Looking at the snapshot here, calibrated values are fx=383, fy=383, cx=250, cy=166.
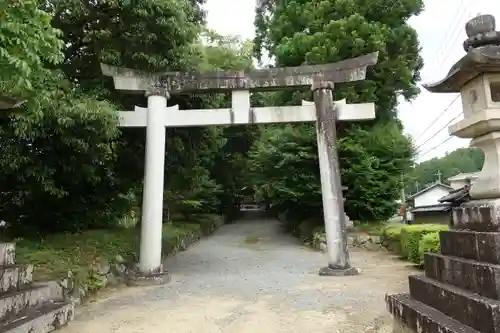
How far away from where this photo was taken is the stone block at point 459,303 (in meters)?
2.84

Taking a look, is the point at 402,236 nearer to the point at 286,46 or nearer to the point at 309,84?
the point at 309,84

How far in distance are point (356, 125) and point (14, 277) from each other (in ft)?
42.7

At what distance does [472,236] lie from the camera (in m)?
3.49

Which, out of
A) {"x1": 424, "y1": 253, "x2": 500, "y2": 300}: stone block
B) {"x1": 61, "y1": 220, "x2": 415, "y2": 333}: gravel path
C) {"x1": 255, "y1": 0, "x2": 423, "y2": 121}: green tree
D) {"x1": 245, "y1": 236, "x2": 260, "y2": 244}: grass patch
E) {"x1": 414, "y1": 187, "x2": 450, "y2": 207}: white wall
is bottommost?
{"x1": 61, "y1": 220, "x2": 415, "y2": 333}: gravel path

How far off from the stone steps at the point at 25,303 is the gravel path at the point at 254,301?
464 millimetres

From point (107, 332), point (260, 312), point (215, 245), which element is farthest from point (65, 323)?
point (215, 245)

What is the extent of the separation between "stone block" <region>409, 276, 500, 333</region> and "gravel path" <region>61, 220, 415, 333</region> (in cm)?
107

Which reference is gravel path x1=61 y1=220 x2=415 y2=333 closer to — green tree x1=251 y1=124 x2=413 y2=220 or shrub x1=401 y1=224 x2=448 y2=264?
shrub x1=401 y1=224 x2=448 y2=264

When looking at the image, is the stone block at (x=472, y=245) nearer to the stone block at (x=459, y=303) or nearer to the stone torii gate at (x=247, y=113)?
the stone block at (x=459, y=303)

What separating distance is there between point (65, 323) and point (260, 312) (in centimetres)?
268

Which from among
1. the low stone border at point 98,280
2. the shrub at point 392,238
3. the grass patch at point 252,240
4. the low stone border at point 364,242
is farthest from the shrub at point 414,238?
the grass patch at point 252,240

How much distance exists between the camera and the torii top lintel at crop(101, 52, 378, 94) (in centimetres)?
917

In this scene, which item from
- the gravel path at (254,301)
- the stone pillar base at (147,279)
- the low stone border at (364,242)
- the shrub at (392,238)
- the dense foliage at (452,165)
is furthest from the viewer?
the dense foliage at (452,165)

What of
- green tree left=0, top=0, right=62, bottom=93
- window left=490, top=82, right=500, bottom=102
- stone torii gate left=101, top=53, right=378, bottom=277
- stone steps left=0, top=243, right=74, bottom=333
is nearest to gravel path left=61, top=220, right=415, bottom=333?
stone steps left=0, top=243, right=74, bottom=333
